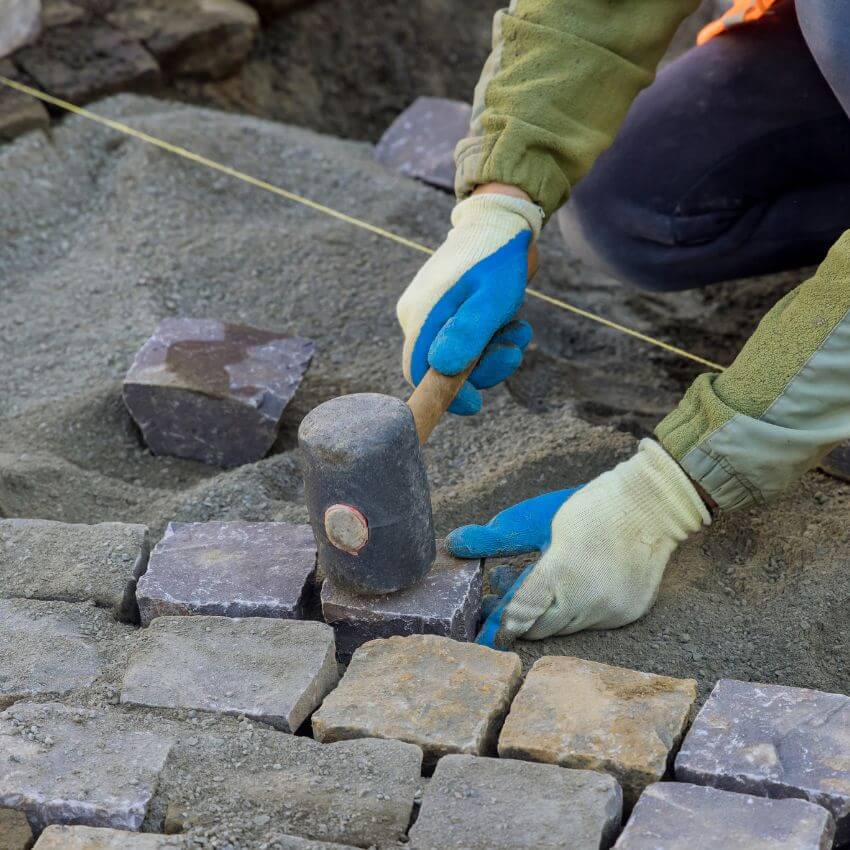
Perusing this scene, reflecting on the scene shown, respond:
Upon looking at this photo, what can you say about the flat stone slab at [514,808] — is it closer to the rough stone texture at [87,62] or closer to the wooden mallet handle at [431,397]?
the wooden mallet handle at [431,397]

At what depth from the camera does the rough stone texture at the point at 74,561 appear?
7.36ft

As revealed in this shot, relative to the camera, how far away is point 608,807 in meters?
1.69

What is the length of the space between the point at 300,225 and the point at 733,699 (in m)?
2.59

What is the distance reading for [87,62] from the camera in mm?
4582

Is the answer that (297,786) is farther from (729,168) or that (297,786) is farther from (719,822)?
(729,168)

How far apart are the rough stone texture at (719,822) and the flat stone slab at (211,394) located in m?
1.55

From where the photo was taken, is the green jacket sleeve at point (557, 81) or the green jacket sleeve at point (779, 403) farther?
the green jacket sleeve at point (557, 81)

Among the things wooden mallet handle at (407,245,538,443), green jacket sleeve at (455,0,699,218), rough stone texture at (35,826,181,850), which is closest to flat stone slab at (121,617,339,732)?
rough stone texture at (35,826,181,850)

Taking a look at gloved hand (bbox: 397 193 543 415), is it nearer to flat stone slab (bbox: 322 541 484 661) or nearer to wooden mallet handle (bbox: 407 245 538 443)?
→ wooden mallet handle (bbox: 407 245 538 443)

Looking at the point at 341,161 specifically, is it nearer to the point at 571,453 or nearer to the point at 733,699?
the point at 571,453

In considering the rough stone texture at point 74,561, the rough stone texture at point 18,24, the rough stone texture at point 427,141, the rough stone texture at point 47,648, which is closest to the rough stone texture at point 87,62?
the rough stone texture at point 18,24

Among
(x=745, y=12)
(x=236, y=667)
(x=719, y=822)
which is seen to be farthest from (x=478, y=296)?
(x=745, y=12)

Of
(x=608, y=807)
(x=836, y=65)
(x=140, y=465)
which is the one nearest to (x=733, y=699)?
(x=608, y=807)

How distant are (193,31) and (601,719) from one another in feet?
12.5
